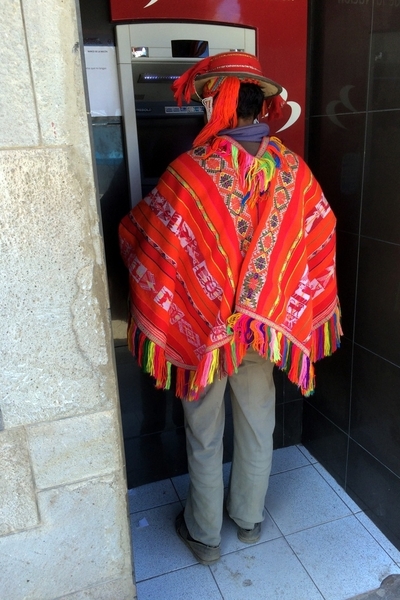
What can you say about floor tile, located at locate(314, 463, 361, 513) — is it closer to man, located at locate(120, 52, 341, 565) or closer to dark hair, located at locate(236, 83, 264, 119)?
man, located at locate(120, 52, 341, 565)

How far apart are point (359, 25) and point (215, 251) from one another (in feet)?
3.37

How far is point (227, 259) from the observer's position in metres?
1.68

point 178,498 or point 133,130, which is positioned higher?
point 133,130

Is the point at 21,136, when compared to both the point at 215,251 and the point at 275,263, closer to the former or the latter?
the point at 215,251

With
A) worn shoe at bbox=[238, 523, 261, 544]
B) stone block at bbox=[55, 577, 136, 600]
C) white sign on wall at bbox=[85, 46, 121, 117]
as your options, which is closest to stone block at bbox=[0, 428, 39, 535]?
stone block at bbox=[55, 577, 136, 600]

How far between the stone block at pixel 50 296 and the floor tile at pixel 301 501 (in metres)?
1.37

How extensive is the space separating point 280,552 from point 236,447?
0.44 m

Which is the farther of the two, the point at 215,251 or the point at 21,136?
the point at 215,251

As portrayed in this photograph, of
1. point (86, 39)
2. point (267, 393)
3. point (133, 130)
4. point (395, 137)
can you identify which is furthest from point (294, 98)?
point (267, 393)

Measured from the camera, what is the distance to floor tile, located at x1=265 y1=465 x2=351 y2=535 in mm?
2213

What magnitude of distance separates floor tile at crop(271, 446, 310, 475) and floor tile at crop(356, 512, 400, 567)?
0.41 meters

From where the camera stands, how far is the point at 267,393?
1981 millimetres

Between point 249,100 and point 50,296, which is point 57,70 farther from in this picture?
point 249,100

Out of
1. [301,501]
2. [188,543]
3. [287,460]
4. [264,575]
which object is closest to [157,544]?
[188,543]
